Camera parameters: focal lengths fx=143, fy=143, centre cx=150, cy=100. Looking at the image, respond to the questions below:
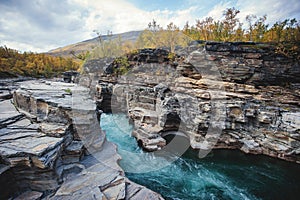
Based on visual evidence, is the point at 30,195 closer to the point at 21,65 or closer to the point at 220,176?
the point at 220,176

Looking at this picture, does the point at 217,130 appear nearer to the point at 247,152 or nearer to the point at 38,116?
the point at 247,152

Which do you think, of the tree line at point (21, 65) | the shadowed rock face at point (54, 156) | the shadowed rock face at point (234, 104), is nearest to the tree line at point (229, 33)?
the shadowed rock face at point (234, 104)

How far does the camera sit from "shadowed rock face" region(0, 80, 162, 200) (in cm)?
482

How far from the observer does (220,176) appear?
850 centimetres

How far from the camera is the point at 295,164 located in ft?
30.2

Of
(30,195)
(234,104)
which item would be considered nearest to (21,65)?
(30,195)

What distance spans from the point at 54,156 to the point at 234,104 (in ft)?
38.1

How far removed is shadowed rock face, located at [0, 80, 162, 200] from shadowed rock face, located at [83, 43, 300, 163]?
4.45 meters

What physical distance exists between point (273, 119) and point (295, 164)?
117 inches

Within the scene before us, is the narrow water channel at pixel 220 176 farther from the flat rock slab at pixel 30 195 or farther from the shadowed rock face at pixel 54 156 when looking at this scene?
the flat rock slab at pixel 30 195

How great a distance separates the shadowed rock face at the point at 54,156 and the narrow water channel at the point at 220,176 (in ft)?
5.97

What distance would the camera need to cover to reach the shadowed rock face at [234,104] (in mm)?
10070

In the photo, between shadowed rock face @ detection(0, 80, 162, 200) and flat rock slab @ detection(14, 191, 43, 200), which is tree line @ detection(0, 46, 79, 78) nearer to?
shadowed rock face @ detection(0, 80, 162, 200)

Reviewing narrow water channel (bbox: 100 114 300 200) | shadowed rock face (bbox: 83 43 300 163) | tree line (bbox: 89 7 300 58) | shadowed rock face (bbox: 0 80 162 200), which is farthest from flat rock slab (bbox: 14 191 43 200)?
tree line (bbox: 89 7 300 58)
